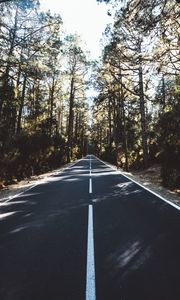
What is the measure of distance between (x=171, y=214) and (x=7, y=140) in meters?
11.1

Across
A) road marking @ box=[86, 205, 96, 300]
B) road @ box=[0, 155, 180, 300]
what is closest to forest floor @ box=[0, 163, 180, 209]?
road @ box=[0, 155, 180, 300]

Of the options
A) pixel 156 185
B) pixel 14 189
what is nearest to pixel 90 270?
pixel 14 189

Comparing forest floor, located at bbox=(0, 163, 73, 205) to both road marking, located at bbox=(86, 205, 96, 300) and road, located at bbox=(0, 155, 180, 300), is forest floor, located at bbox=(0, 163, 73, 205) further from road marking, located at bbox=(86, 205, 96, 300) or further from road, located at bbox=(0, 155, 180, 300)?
road marking, located at bbox=(86, 205, 96, 300)

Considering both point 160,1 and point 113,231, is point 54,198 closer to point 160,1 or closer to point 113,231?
point 113,231

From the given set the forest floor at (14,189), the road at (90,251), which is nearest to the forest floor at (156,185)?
the road at (90,251)

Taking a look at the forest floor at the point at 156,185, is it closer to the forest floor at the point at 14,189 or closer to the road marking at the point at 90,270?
the road marking at the point at 90,270

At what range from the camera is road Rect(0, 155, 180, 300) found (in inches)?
174

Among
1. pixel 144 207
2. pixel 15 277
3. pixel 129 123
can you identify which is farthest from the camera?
pixel 129 123

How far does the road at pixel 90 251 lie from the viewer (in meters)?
4.41

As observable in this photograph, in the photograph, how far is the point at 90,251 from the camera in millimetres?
6133

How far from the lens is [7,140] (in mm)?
17719

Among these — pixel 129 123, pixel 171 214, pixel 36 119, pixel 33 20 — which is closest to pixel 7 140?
pixel 36 119

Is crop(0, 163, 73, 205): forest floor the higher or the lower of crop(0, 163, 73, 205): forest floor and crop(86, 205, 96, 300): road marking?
the higher

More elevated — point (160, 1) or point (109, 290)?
point (160, 1)
